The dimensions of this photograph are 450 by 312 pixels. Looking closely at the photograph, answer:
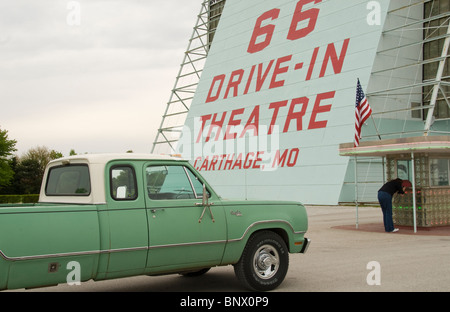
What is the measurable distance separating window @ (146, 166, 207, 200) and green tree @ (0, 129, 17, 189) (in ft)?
221

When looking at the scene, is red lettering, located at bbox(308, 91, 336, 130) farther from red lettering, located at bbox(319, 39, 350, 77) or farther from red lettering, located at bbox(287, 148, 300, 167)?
red lettering, located at bbox(287, 148, 300, 167)

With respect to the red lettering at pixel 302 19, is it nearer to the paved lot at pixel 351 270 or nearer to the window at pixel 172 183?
the paved lot at pixel 351 270

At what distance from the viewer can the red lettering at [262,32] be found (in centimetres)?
3609

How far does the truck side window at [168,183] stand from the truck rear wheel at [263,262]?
117 cm

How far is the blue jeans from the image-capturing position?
14953mm

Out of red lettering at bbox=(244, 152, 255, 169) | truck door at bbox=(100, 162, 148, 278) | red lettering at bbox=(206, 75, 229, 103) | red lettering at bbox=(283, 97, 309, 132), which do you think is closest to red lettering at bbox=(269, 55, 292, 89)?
red lettering at bbox=(283, 97, 309, 132)

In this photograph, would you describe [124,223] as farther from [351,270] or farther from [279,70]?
[279,70]

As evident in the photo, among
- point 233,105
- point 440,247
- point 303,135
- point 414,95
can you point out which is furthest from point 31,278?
point 233,105

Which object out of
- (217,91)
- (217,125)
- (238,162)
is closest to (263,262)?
(238,162)

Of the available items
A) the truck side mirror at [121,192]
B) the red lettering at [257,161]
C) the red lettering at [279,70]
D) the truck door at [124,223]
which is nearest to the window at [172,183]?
the truck door at [124,223]

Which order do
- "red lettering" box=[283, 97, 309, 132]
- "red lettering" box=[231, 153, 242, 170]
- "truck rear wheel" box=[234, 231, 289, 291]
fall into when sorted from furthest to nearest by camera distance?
"red lettering" box=[231, 153, 242, 170]
"red lettering" box=[283, 97, 309, 132]
"truck rear wheel" box=[234, 231, 289, 291]
